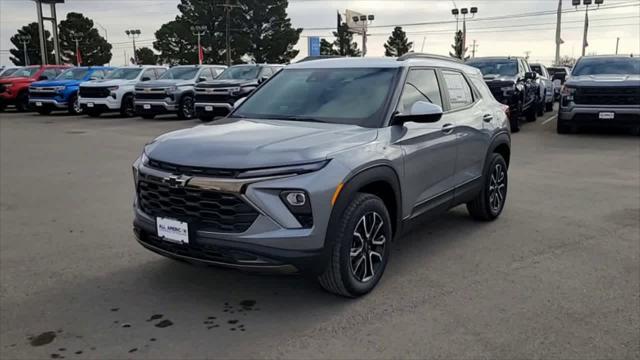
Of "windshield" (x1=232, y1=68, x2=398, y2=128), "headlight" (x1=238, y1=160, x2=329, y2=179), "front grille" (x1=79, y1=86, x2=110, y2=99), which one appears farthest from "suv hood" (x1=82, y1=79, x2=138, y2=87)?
"headlight" (x1=238, y1=160, x2=329, y2=179)

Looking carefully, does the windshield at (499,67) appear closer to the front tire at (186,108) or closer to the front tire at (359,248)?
the front tire at (186,108)

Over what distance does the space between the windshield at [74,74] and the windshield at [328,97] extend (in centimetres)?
1983

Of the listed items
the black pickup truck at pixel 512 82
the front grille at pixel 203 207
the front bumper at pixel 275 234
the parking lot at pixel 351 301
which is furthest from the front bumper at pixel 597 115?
the front grille at pixel 203 207

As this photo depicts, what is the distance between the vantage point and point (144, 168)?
4191 millimetres

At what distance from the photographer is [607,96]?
44.8 ft

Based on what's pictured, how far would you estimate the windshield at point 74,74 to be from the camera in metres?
22.9

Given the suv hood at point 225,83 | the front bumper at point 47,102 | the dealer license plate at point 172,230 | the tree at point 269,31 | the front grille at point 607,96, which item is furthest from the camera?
the tree at point 269,31

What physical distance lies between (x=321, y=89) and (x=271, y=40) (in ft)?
223

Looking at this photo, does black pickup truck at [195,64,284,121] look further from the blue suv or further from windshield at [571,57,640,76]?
windshield at [571,57,640,76]

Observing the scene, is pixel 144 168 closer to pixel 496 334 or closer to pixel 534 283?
pixel 496 334

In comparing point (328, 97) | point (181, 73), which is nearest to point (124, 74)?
point (181, 73)

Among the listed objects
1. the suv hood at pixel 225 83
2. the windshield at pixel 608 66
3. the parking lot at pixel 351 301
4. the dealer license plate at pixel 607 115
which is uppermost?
the windshield at pixel 608 66

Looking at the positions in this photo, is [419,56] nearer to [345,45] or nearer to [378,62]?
[378,62]

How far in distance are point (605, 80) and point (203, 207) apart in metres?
12.8
